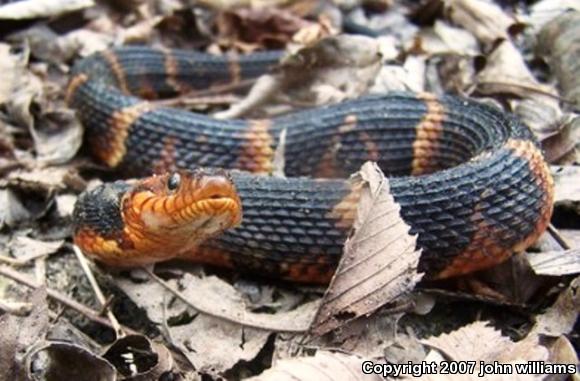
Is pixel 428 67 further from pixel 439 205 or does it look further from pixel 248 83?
pixel 439 205

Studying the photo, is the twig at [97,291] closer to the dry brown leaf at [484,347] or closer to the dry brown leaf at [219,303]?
the dry brown leaf at [219,303]

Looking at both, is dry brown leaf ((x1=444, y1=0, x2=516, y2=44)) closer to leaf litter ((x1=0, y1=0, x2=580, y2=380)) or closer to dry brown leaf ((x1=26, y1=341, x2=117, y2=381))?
leaf litter ((x1=0, y1=0, x2=580, y2=380))

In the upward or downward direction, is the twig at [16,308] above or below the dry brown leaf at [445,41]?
below

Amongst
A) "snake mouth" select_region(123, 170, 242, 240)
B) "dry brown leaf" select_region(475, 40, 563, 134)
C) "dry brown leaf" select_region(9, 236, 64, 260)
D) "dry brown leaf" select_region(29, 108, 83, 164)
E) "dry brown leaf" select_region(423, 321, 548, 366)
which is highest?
"snake mouth" select_region(123, 170, 242, 240)

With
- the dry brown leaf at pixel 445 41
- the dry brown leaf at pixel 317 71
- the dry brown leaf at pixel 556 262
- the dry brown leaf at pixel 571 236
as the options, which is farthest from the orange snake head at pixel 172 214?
the dry brown leaf at pixel 445 41

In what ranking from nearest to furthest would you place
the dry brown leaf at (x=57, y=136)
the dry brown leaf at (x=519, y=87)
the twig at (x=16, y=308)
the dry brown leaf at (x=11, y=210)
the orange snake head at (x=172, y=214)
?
the orange snake head at (x=172, y=214)
the twig at (x=16, y=308)
the dry brown leaf at (x=11, y=210)
the dry brown leaf at (x=519, y=87)
the dry brown leaf at (x=57, y=136)

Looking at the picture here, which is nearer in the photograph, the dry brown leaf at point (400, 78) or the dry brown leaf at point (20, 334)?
the dry brown leaf at point (20, 334)

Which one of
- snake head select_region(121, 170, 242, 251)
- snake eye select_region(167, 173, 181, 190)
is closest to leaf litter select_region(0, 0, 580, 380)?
snake head select_region(121, 170, 242, 251)
